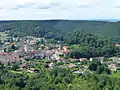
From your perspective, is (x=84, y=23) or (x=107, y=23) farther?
(x=84, y=23)

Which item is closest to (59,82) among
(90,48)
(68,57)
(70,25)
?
(68,57)

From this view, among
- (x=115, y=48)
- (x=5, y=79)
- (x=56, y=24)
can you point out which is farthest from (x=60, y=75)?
(x=56, y=24)

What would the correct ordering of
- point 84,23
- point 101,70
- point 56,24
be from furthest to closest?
point 56,24 < point 84,23 < point 101,70

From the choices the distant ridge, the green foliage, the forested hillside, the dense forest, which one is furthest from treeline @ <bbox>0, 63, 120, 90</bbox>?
the distant ridge

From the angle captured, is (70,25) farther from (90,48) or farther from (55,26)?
(90,48)

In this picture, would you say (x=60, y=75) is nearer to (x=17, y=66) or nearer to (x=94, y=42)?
(x=17, y=66)

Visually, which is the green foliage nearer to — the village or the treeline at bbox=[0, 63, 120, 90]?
the village

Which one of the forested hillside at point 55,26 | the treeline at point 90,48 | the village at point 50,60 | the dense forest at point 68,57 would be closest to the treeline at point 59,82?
the dense forest at point 68,57

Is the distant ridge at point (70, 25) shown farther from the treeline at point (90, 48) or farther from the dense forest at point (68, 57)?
the treeline at point (90, 48)
